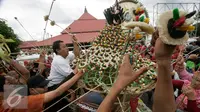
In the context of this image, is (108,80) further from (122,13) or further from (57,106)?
(57,106)

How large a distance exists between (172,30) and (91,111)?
1826 millimetres

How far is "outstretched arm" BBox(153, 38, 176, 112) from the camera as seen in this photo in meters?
1.25

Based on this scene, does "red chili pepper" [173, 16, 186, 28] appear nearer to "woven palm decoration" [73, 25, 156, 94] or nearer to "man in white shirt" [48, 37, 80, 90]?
"woven palm decoration" [73, 25, 156, 94]

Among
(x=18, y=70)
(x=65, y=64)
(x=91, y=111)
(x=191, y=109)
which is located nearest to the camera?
(x=191, y=109)

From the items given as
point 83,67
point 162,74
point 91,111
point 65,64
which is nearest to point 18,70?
point 65,64

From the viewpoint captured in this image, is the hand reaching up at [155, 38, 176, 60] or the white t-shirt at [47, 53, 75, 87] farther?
the white t-shirt at [47, 53, 75, 87]

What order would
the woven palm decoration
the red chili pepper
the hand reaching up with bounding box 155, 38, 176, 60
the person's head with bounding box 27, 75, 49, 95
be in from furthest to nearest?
the person's head with bounding box 27, 75, 49, 95, the woven palm decoration, the hand reaching up with bounding box 155, 38, 176, 60, the red chili pepper

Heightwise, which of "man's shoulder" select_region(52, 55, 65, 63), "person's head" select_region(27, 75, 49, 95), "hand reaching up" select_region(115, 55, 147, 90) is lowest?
"person's head" select_region(27, 75, 49, 95)

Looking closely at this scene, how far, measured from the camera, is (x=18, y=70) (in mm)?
3572

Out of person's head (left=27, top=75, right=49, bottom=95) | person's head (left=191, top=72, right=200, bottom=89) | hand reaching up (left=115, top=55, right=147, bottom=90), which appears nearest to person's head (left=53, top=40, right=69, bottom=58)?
person's head (left=27, top=75, right=49, bottom=95)

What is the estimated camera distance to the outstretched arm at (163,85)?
1250 mm

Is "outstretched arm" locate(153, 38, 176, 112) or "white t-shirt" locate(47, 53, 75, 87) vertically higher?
"outstretched arm" locate(153, 38, 176, 112)

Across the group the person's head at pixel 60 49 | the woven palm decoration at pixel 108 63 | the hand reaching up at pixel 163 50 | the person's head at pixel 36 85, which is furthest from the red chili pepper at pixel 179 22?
the person's head at pixel 60 49

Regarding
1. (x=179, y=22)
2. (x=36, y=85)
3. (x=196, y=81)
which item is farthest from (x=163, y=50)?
(x=36, y=85)
